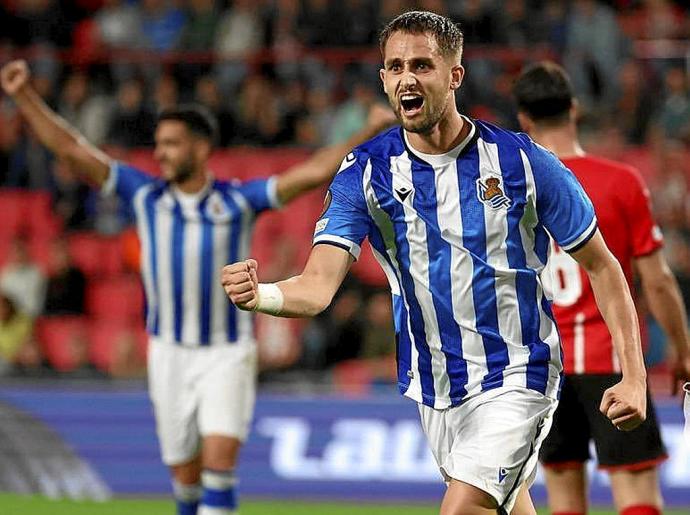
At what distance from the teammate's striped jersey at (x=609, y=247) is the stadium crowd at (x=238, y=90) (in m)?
6.35

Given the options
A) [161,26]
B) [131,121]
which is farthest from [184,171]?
[161,26]

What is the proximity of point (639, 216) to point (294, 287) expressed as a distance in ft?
6.67

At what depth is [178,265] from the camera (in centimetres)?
769

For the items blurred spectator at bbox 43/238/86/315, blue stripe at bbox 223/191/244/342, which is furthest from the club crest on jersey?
blurred spectator at bbox 43/238/86/315

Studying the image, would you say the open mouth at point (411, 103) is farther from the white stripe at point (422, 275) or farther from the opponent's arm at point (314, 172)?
the opponent's arm at point (314, 172)

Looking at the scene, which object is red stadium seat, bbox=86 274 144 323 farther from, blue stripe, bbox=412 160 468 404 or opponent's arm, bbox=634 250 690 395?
blue stripe, bbox=412 160 468 404

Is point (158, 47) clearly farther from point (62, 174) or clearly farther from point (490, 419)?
point (490, 419)

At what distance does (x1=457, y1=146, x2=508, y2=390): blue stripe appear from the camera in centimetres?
476

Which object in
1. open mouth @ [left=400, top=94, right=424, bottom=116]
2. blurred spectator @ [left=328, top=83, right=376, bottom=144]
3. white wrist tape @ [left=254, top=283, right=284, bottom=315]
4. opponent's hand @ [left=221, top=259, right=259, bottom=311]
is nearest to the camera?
opponent's hand @ [left=221, top=259, right=259, bottom=311]

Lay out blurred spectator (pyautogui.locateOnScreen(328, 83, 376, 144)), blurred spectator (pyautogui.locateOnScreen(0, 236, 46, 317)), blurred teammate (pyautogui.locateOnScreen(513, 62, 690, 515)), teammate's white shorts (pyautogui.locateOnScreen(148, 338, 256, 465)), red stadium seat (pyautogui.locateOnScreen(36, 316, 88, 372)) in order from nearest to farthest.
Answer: blurred teammate (pyautogui.locateOnScreen(513, 62, 690, 515)) → teammate's white shorts (pyautogui.locateOnScreen(148, 338, 256, 465)) → red stadium seat (pyautogui.locateOnScreen(36, 316, 88, 372)) → blurred spectator (pyautogui.locateOnScreen(0, 236, 46, 317)) → blurred spectator (pyautogui.locateOnScreen(328, 83, 376, 144))

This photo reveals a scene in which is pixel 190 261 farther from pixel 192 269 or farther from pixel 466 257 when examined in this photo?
pixel 466 257

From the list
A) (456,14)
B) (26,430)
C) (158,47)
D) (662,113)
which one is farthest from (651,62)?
(26,430)

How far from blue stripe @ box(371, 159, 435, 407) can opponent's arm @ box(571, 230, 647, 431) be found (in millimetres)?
557

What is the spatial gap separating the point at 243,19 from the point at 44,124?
7499 millimetres
